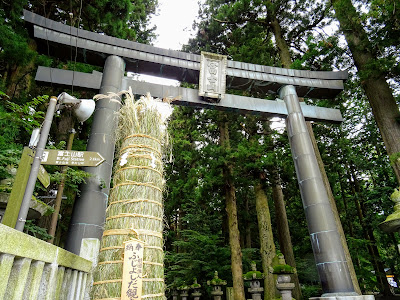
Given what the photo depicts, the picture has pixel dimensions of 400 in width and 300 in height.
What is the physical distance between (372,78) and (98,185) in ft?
21.1

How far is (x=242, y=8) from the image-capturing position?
8789 mm

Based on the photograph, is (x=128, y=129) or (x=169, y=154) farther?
(x=169, y=154)

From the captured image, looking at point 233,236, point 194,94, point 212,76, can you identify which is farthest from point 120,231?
point 233,236

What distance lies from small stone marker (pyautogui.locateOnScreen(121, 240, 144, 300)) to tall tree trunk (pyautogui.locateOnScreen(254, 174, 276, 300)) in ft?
23.3

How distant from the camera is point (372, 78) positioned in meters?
6.34

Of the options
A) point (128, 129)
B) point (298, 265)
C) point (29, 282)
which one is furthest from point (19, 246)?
point (298, 265)

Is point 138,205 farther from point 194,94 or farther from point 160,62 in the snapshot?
point 160,62

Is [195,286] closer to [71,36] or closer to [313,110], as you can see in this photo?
[313,110]

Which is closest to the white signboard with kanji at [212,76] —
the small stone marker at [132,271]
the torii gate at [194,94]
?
the torii gate at [194,94]

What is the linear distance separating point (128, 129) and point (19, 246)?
142 cm

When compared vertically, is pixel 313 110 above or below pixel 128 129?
above

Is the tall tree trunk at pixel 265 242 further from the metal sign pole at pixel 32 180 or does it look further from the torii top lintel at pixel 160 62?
the metal sign pole at pixel 32 180

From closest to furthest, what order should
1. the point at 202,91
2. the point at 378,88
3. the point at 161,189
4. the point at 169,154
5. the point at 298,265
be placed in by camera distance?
1. the point at 161,189
2. the point at 169,154
3. the point at 202,91
4. the point at 378,88
5. the point at 298,265

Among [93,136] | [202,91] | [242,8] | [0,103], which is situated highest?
[242,8]
